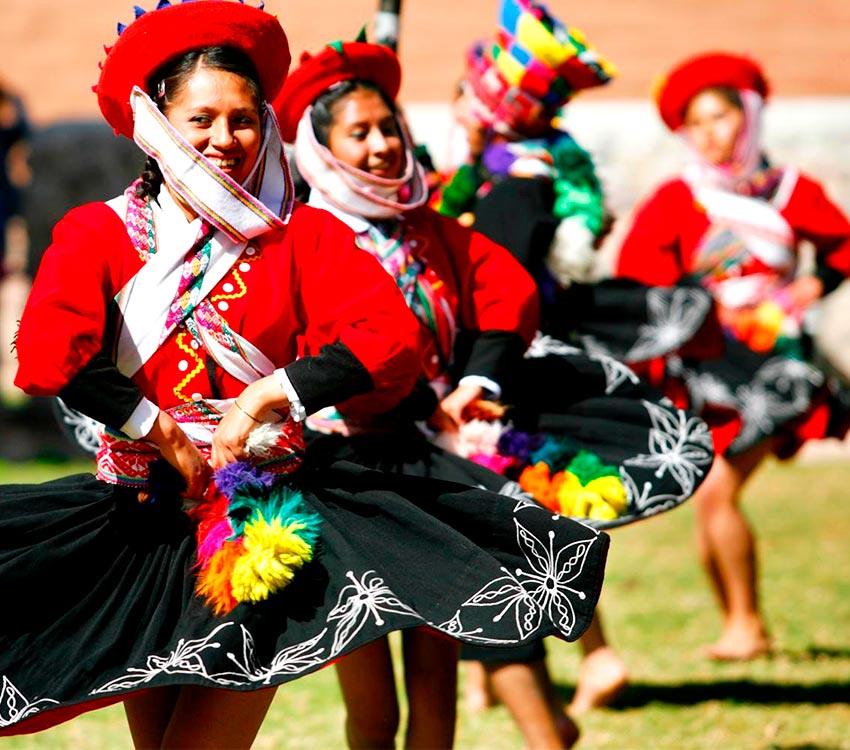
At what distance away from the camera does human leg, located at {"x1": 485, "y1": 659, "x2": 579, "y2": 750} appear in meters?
4.02

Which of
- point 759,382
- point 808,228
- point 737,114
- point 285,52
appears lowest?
point 759,382

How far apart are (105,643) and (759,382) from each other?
3.52 meters

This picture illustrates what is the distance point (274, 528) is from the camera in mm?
2896

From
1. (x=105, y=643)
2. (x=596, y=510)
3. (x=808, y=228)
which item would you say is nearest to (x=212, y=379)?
(x=105, y=643)

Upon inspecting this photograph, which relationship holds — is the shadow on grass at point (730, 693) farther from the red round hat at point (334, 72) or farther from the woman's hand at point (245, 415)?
the woman's hand at point (245, 415)

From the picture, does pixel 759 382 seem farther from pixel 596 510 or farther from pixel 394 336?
pixel 394 336

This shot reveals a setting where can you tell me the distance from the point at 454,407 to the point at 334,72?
37.0 inches

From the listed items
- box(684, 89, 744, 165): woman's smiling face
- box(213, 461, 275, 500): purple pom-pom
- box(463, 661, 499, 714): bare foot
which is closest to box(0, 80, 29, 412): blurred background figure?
box(684, 89, 744, 165): woman's smiling face

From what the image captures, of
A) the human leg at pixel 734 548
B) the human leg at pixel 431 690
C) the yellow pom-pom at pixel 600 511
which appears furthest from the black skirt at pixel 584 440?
the human leg at pixel 734 548

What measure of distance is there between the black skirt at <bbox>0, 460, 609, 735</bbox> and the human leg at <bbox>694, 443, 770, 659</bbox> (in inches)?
113

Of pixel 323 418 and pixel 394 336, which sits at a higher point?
pixel 394 336

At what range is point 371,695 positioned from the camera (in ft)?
12.4

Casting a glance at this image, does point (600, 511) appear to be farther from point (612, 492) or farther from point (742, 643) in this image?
point (742, 643)

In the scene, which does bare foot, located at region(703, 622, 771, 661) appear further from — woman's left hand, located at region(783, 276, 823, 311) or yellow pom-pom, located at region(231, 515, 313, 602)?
yellow pom-pom, located at region(231, 515, 313, 602)
